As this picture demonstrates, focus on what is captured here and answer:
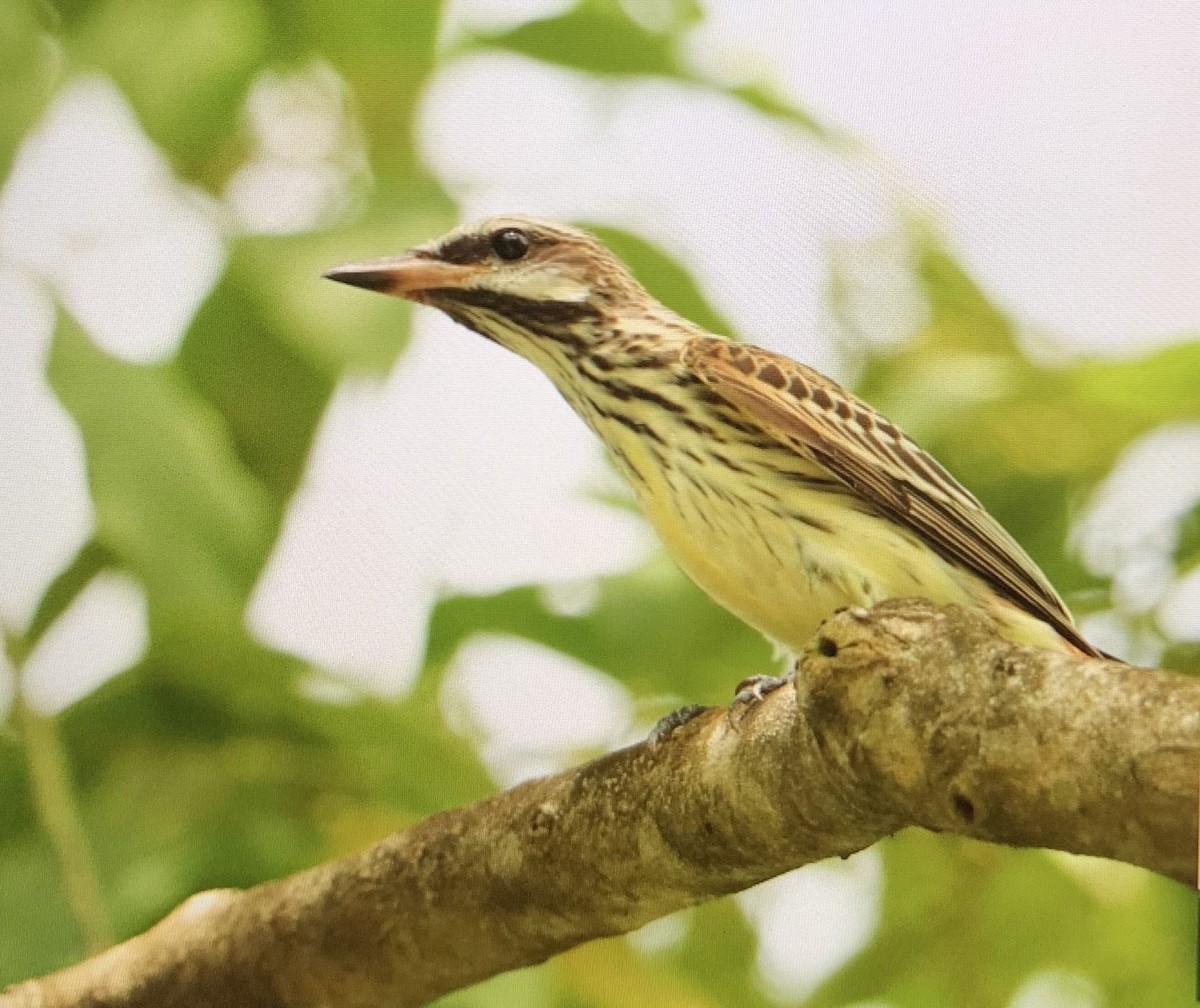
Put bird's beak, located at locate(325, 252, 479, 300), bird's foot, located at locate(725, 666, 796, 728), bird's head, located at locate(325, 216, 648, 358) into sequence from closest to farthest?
bird's foot, located at locate(725, 666, 796, 728) < bird's beak, located at locate(325, 252, 479, 300) < bird's head, located at locate(325, 216, 648, 358)

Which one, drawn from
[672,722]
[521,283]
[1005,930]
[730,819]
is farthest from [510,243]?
[1005,930]

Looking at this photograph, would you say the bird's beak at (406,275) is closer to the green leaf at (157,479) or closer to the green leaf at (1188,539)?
the green leaf at (157,479)

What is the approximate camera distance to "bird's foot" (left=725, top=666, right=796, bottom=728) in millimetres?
1667

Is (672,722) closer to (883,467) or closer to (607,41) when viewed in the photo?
(883,467)

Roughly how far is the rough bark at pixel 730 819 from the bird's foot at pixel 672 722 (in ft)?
0.07

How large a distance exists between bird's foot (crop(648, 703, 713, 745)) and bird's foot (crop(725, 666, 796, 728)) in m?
Result: 0.07

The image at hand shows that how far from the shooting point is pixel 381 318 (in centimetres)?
240

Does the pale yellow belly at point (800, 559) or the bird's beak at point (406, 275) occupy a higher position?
the bird's beak at point (406, 275)

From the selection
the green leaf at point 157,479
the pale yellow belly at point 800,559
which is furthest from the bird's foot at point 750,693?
the green leaf at point 157,479

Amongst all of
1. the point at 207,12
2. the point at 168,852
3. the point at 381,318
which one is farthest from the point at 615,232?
the point at 168,852

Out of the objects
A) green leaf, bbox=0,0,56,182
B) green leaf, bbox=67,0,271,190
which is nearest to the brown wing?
green leaf, bbox=67,0,271,190

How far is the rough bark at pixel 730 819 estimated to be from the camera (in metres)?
1.18

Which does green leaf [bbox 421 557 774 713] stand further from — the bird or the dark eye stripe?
the dark eye stripe

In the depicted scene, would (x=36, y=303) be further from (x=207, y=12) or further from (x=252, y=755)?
(x=252, y=755)
